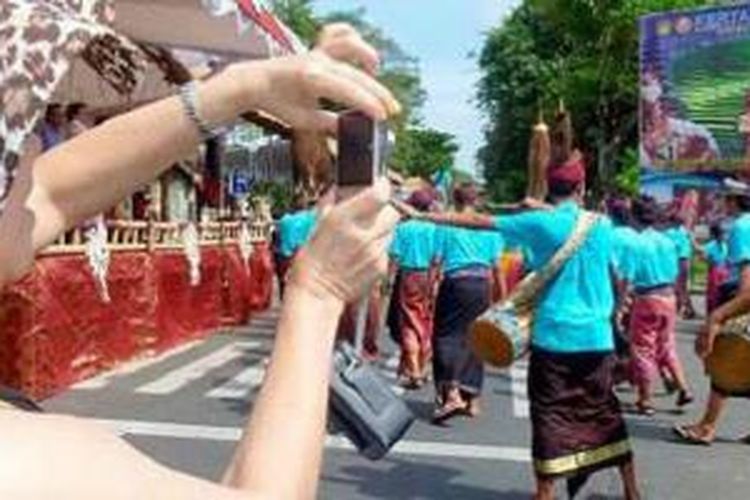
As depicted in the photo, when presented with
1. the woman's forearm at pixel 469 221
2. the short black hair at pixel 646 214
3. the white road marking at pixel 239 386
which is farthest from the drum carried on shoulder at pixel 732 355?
the white road marking at pixel 239 386

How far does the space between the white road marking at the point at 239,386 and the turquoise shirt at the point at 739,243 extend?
3.27 metres

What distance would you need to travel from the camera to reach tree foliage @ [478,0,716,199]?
42156 millimetres

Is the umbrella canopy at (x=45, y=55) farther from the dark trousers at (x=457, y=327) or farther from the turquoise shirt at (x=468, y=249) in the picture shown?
the turquoise shirt at (x=468, y=249)

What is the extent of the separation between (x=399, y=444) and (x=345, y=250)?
658cm

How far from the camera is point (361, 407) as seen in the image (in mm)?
1798

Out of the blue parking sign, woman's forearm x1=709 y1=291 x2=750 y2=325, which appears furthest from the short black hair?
the blue parking sign

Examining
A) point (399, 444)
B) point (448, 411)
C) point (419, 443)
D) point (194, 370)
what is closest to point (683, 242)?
point (194, 370)

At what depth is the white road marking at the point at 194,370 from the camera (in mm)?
10312

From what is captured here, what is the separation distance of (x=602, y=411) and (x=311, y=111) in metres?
5.15

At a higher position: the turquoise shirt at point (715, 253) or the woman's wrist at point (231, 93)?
the woman's wrist at point (231, 93)

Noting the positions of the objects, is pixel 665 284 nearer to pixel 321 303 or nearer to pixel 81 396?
pixel 81 396

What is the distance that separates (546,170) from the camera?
654 centimetres

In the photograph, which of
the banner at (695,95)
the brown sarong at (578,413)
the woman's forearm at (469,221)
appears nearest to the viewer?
the woman's forearm at (469,221)

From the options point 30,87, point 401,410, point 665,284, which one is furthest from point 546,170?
point 30,87
